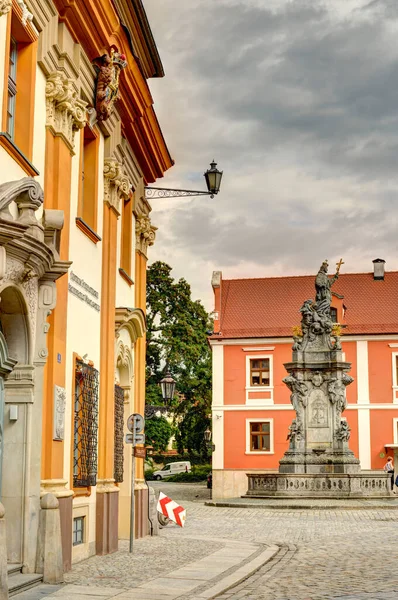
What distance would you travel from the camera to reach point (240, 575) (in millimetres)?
12359

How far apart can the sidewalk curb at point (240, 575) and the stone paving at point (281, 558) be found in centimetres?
9

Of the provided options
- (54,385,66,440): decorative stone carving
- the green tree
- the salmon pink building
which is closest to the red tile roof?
the salmon pink building

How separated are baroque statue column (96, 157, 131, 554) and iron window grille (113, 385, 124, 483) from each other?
1066 millimetres

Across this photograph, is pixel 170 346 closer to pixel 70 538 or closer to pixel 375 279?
pixel 375 279

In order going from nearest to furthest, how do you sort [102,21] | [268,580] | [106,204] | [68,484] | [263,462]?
[268,580], [68,484], [102,21], [106,204], [263,462]

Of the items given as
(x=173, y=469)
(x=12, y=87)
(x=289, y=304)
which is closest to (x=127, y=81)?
(x=12, y=87)

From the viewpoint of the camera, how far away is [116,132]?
1723 cm

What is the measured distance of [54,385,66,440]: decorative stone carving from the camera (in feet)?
40.6

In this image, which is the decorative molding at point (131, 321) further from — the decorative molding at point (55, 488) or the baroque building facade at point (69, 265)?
the decorative molding at point (55, 488)

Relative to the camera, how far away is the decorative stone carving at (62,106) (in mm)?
12758

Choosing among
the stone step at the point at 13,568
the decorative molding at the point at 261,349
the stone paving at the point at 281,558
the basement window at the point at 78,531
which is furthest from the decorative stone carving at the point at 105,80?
the decorative molding at the point at 261,349

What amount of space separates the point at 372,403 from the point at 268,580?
3384cm

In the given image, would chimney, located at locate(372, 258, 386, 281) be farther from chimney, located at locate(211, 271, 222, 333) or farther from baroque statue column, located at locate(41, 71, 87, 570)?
baroque statue column, located at locate(41, 71, 87, 570)

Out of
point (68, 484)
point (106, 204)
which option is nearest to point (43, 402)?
point (68, 484)
